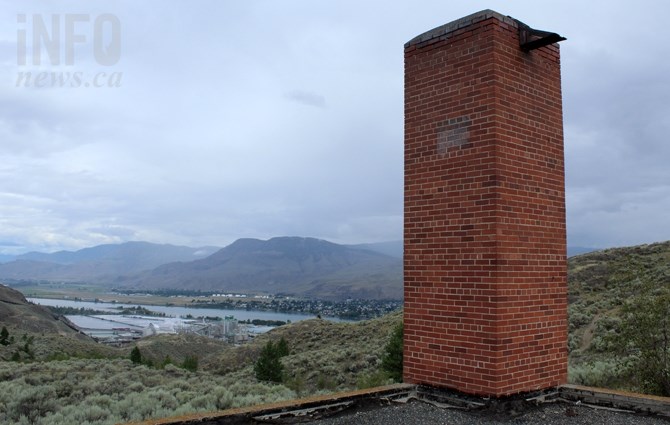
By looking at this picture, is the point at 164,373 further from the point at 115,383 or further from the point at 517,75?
the point at 517,75

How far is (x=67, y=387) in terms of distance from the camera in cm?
1088

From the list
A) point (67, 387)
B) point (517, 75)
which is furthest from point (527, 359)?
point (67, 387)

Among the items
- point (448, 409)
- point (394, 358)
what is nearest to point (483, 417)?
point (448, 409)

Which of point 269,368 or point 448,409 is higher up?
point 448,409

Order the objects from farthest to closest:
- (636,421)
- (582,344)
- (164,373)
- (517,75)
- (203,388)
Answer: (582,344) → (164,373) → (203,388) → (517,75) → (636,421)

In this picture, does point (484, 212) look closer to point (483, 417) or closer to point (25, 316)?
point (483, 417)

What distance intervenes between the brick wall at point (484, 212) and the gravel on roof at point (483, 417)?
30 centimetres

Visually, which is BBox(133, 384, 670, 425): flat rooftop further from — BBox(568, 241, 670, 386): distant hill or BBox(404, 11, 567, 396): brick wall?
BBox(568, 241, 670, 386): distant hill

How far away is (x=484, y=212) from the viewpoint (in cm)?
561

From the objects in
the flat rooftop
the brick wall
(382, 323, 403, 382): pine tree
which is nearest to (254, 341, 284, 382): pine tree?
(382, 323, 403, 382): pine tree

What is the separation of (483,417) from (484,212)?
200 cm

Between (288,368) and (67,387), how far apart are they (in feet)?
50.4

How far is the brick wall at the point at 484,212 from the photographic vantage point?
5.57 m

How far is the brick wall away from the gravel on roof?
1.00 feet
